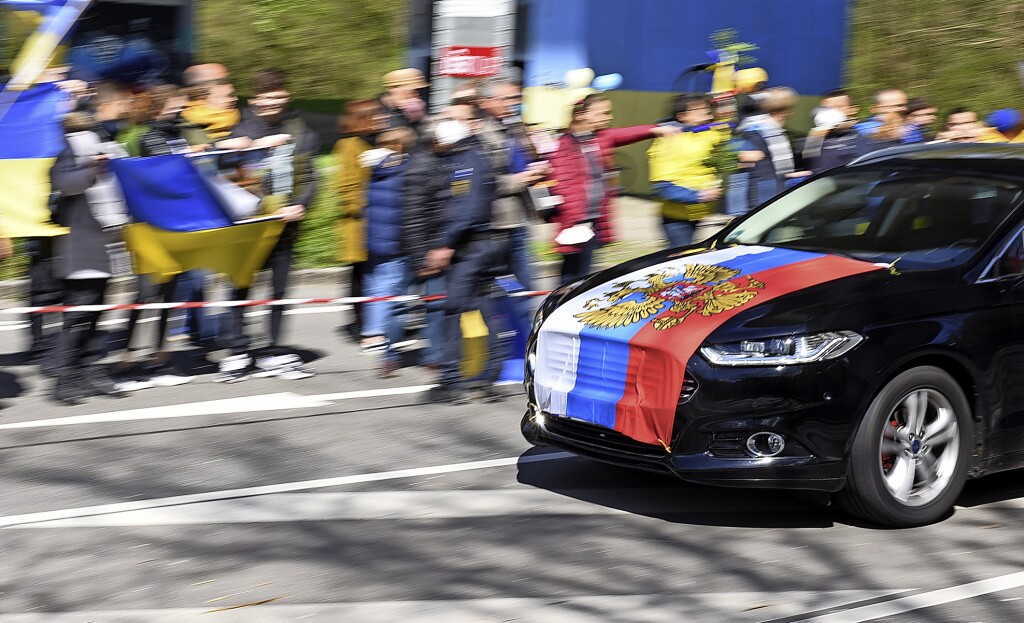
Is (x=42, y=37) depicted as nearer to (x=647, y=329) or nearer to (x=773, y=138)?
(x=773, y=138)

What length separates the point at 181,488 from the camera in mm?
6742

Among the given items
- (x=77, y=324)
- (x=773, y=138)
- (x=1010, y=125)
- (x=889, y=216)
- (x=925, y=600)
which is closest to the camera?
(x=925, y=600)

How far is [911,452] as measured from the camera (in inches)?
241

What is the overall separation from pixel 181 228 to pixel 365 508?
3.51 meters

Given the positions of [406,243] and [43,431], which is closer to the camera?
[43,431]

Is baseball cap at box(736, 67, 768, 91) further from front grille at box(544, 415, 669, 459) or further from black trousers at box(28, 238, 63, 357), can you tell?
front grille at box(544, 415, 669, 459)

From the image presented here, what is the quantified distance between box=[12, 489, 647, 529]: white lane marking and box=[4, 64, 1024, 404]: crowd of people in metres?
2.15

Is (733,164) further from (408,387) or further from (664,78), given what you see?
(664,78)

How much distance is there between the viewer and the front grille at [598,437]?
20.1 feet

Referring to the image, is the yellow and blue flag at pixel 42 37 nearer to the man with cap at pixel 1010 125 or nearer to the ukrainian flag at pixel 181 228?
the ukrainian flag at pixel 181 228

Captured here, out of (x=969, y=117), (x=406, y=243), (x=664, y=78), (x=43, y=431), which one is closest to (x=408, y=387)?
(x=406, y=243)

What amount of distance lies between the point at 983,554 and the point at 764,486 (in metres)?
0.93

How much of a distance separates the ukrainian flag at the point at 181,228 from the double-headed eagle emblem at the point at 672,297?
11.6ft

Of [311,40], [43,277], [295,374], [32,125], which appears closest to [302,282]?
[295,374]
